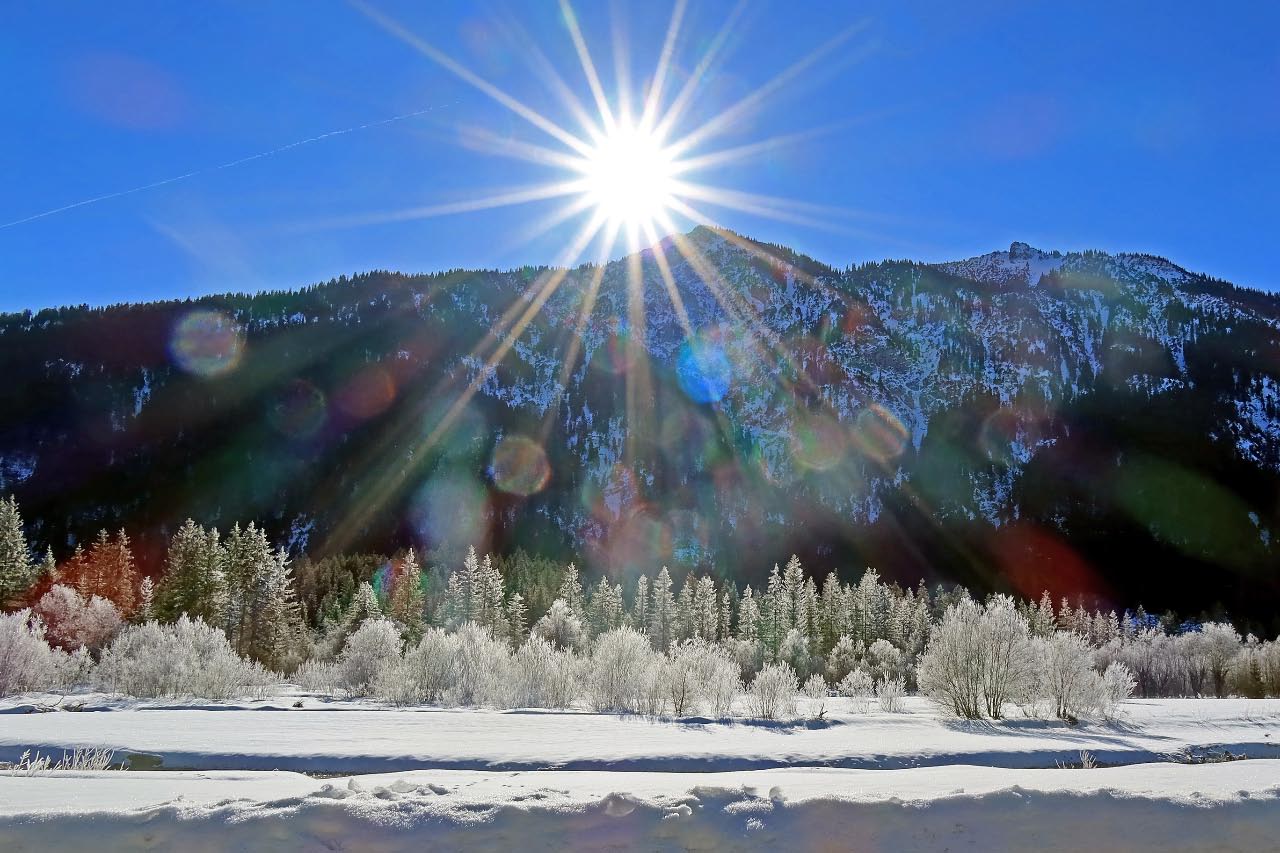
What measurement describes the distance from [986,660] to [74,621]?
4555cm

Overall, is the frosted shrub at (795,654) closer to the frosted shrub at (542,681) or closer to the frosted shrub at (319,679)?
the frosted shrub at (542,681)

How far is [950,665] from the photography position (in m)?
26.2

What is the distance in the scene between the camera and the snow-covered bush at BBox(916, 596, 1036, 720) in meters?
25.4

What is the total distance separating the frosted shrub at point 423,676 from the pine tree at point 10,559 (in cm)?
2700

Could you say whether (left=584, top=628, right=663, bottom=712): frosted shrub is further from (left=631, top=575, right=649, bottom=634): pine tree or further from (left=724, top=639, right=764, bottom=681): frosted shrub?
(left=631, top=575, right=649, bottom=634): pine tree

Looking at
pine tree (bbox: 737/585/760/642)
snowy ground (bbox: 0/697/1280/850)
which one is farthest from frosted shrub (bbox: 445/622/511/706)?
pine tree (bbox: 737/585/760/642)

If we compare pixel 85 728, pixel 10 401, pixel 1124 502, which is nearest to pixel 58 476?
pixel 10 401

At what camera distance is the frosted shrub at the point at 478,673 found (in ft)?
93.1

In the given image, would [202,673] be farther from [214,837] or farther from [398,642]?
[214,837]

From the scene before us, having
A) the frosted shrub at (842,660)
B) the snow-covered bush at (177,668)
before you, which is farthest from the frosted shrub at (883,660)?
the snow-covered bush at (177,668)

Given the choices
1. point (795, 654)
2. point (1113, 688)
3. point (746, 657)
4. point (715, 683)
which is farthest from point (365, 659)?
point (795, 654)

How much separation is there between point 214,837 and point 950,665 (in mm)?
24385

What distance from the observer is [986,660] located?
25562 millimetres

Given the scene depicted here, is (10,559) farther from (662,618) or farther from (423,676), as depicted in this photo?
(662,618)
